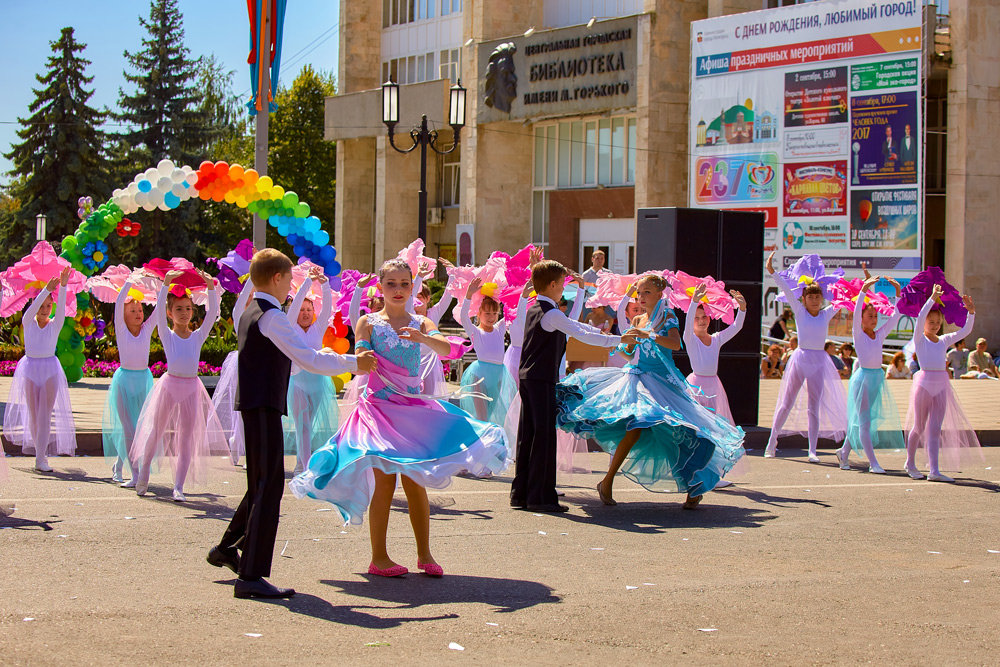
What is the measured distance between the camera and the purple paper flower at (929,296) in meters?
12.0

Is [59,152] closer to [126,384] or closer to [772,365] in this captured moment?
[772,365]

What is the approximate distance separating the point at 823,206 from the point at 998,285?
5.09 metres

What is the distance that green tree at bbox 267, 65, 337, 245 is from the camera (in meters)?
59.9

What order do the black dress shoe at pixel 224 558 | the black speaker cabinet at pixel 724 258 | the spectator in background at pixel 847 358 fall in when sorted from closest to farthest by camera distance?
1. the black dress shoe at pixel 224 558
2. the black speaker cabinet at pixel 724 258
3. the spectator in background at pixel 847 358

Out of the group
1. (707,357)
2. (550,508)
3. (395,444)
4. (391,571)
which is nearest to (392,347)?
(395,444)

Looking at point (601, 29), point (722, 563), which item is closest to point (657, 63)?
point (601, 29)

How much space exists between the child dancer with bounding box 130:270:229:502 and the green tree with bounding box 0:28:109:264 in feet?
143

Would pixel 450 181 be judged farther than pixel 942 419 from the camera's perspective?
Yes

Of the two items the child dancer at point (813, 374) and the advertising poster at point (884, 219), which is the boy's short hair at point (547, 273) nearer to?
the child dancer at point (813, 374)

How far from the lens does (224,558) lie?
21.6 ft

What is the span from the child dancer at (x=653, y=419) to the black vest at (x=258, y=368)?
369cm

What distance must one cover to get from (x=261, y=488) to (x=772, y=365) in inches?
759

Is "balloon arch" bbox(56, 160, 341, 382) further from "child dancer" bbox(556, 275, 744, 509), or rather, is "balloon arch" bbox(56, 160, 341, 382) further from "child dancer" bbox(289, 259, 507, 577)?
"child dancer" bbox(289, 259, 507, 577)

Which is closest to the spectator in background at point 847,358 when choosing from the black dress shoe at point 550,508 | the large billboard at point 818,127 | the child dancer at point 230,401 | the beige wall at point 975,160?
the large billboard at point 818,127
